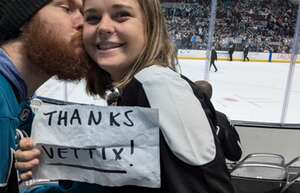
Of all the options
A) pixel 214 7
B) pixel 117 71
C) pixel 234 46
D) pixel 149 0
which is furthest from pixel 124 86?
pixel 234 46

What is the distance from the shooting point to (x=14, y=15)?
3.51 ft

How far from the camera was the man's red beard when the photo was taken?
1.10 metres

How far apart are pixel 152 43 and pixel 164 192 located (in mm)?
392

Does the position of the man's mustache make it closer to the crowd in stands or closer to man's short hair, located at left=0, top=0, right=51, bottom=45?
man's short hair, located at left=0, top=0, right=51, bottom=45

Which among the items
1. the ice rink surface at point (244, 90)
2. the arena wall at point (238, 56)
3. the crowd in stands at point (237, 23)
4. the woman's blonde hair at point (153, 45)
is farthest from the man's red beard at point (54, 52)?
the arena wall at point (238, 56)

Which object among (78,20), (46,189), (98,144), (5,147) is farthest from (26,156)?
(78,20)

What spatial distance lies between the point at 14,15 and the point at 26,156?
1.29 feet

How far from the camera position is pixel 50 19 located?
1.13 m

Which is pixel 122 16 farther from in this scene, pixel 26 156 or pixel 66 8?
pixel 26 156

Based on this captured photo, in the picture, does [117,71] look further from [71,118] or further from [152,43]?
[71,118]

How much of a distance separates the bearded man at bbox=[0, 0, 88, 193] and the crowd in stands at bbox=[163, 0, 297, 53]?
17.6ft

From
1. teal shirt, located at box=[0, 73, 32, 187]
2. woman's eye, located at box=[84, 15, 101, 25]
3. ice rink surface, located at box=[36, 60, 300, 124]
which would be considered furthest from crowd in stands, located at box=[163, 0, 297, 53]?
teal shirt, located at box=[0, 73, 32, 187]

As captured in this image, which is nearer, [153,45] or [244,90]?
[153,45]

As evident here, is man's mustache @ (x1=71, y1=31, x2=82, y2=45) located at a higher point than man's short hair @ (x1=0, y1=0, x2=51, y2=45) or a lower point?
lower
